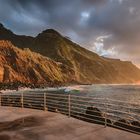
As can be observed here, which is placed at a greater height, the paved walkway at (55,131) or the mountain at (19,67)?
the mountain at (19,67)

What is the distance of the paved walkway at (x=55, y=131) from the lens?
10.2 metres

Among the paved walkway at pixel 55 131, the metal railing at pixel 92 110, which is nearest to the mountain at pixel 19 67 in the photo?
the metal railing at pixel 92 110

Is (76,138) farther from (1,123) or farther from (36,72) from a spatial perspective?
(36,72)

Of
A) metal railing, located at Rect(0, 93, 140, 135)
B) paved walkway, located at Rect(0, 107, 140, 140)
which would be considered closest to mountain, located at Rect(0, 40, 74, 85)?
metal railing, located at Rect(0, 93, 140, 135)

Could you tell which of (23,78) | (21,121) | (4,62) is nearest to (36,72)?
(23,78)

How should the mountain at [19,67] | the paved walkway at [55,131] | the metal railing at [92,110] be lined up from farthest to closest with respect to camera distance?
the mountain at [19,67] < the metal railing at [92,110] < the paved walkway at [55,131]

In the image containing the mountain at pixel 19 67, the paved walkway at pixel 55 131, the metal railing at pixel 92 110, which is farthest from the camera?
the mountain at pixel 19 67

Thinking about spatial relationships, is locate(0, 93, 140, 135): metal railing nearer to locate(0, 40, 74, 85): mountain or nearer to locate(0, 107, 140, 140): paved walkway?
locate(0, 107, 140, 140): paved walkway

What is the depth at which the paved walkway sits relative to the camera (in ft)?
33.6

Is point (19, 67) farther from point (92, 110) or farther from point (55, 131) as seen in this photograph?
point (55, 131)

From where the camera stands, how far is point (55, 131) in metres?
11.3

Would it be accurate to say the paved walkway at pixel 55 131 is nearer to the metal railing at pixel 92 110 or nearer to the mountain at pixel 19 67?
the metal railing at pixel 92 110

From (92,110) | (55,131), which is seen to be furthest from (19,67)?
(55,131)

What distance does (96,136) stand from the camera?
10.3 metres
